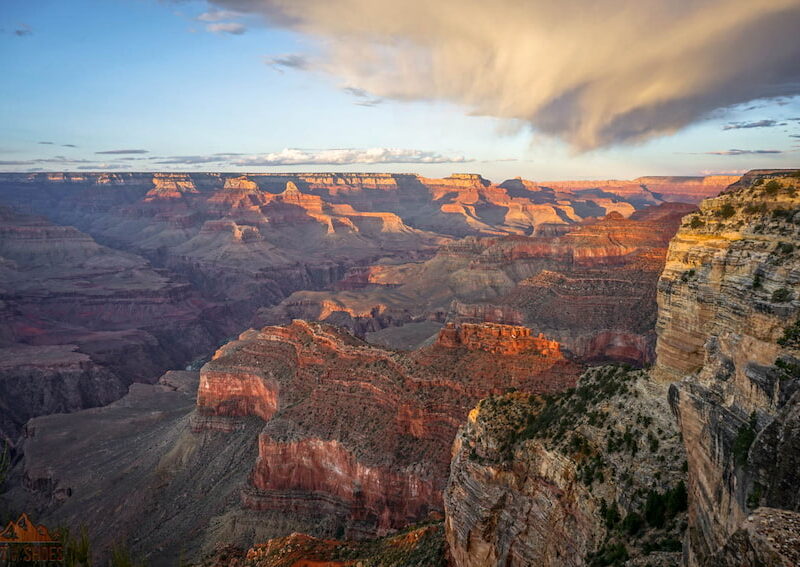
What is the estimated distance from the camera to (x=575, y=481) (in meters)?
20.1

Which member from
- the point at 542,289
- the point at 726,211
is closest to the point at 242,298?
the point at 542,289

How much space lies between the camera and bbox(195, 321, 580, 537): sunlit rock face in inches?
1565

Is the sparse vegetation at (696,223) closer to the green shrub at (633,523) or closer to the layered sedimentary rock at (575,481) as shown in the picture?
the layered sedimentary rock at (575,481)

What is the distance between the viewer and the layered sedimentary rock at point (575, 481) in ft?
58.2

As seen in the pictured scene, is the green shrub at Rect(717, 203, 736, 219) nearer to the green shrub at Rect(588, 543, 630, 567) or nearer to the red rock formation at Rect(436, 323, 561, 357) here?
the green shrub at Rect(588, 543, 630, 567)

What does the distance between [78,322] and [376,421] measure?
126 m

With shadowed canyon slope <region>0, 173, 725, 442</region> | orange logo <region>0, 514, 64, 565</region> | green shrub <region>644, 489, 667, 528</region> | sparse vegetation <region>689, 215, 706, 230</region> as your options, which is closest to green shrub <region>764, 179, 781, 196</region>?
sparse vegetation <region>689, 215, 706, 230</region>

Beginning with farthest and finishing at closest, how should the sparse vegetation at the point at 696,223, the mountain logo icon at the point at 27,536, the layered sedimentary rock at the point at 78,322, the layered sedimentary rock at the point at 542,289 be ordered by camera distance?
the layered sedimentary rock at the point at 78,322, the layered sedimentary rock at the point at 542,289, the mountain logo icon at the point at 27,536, the sparse vegetation at the point at 696,223

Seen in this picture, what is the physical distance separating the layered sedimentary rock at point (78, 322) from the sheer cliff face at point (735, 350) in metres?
97.3

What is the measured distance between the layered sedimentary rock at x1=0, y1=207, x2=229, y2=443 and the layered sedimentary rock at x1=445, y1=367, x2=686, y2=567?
89004 mm

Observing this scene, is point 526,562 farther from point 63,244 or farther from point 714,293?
point 63,244


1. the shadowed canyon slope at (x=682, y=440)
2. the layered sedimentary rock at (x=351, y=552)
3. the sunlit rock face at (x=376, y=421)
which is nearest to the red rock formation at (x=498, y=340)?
the sunlit rock face at (x=376, y=421)

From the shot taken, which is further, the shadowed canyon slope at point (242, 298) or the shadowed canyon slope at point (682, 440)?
the shadowed canyon slope at point (242, 298)

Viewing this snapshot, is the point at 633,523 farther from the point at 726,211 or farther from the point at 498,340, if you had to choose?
the point at 498,340
